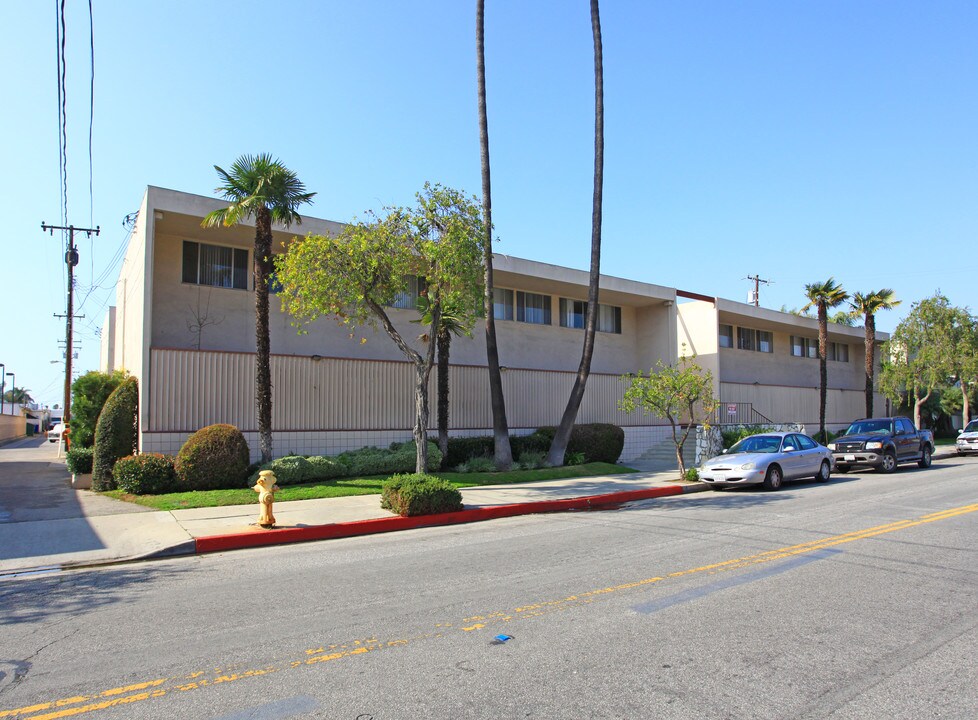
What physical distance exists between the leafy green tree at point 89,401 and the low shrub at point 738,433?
68.2 ft

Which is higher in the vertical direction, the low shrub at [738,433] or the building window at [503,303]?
the building window at [503,303]

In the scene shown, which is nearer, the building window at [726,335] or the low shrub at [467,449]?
the low shrub at [467,449]

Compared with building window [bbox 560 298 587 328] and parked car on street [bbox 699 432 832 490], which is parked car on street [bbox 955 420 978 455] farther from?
building window [bbox 560 298 587 328]

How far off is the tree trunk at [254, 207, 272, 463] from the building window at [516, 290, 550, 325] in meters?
11.5

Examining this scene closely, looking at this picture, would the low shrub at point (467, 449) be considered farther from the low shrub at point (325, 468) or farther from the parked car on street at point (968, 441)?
Result: the parked car on street at point (968, 441)

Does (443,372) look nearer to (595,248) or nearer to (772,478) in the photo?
(595,248)

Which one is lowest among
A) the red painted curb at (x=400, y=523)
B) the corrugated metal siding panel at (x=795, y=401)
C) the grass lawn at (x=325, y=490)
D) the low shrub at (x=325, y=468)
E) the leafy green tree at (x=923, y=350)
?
the red painted curb at (x=400, y=523)

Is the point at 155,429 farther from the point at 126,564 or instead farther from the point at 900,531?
the point at 900,531

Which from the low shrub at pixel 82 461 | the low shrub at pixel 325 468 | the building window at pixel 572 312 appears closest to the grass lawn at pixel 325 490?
the low shrub at pixel 325 468

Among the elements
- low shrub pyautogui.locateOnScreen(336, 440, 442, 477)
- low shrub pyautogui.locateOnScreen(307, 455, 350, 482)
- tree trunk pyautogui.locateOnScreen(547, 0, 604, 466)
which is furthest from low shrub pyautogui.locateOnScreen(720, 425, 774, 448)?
low shrub pyautogui.locateOnScreen(307, 455, 350, 482)

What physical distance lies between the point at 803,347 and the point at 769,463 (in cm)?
2473

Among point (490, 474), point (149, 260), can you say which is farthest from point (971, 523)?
point (149, 260)

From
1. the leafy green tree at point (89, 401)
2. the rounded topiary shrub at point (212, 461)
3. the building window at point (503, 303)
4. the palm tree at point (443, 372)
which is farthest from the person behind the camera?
the building window at point (503, 303)

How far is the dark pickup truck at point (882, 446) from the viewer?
67.6ft
